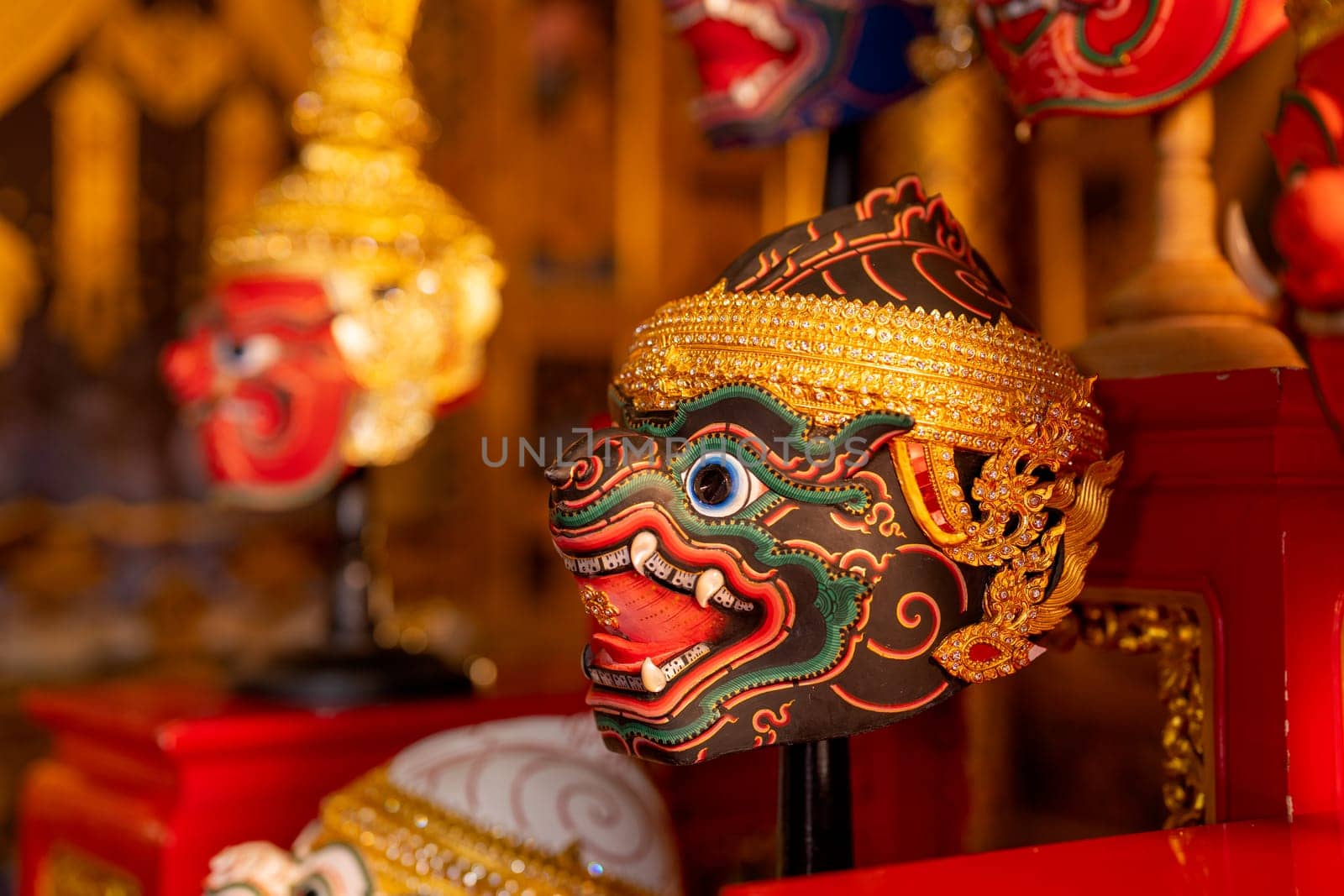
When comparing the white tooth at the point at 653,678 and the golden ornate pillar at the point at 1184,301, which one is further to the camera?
the golden ornate pillar at the point at 1184,301

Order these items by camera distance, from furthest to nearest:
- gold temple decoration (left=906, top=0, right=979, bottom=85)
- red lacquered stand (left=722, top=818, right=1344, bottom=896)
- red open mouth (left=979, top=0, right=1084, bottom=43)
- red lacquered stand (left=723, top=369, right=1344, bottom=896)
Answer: gold temple decoration (left=906, top=0, right=979, bottom=85) < red open mouth (left=979, top=0, right=1084, bottom=43) < red lacquered stand (left=723, top=369, right=1344, bottom=896) < red lacquered stand (left=722, top=818, right=1344, bottom=896)

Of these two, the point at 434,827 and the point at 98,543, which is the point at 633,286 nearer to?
the point at 98,543

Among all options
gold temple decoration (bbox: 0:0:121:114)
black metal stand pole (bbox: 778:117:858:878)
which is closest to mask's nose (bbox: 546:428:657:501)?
Answer: black metal stand pole (bbox: 778:117:858:878)

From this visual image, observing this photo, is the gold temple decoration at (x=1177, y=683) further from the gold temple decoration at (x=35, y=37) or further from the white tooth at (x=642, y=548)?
the gold temple decoration at (x=35, y=37)

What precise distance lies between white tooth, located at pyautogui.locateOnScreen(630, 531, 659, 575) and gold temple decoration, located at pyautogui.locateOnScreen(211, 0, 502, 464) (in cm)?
98

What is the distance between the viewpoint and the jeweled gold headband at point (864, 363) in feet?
2.46

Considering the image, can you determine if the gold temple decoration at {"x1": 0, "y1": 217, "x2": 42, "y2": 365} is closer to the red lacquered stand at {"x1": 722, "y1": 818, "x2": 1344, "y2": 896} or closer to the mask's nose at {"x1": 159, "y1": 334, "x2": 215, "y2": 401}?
the mask's nose at {"x1": 159, "y1": 334, "x2": 215, "y2": 401}

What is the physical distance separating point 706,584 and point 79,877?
3.92 ft

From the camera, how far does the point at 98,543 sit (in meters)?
3.29

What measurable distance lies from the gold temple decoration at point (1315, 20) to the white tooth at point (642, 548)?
1.55 feet

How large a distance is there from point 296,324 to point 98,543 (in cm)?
196

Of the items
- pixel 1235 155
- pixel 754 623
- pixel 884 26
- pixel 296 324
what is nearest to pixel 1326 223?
pixel 754 623

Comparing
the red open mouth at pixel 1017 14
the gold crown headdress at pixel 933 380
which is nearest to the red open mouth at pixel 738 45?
the red open mouth at pixel 1017 14

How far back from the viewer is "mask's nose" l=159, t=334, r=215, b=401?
5.28 feet
